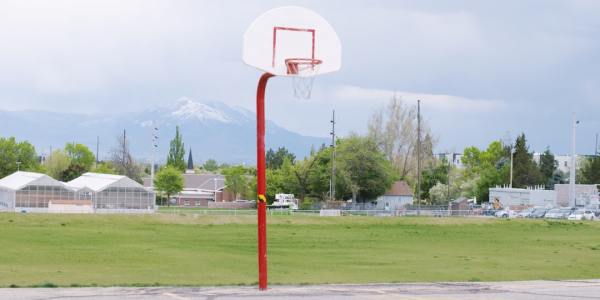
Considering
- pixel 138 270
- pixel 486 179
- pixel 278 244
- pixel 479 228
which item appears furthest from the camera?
pixel 486 179

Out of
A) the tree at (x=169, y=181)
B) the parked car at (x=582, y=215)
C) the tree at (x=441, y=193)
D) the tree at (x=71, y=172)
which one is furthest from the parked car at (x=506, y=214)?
the tree at (x=71, y=172)

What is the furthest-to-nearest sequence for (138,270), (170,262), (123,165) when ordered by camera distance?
(123,165) < (170,262) < (138,270)

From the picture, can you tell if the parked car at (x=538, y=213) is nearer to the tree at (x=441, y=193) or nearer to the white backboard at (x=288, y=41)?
the tree at (x=441, y=193)

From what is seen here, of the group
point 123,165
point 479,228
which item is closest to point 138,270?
point 479,228

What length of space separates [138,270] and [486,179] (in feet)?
342

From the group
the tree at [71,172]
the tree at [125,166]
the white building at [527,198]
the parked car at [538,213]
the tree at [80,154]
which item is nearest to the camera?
the parked car at [538,213]

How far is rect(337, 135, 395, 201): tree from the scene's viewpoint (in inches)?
4094

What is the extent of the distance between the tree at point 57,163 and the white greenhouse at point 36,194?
44709mm

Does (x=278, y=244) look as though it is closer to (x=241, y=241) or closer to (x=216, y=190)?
(x=241, y=241)

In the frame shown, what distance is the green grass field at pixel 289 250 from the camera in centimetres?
3036

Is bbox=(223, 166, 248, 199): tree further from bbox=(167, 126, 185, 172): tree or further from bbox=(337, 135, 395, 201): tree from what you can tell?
bbox=(337, 135, 395, 201): tree

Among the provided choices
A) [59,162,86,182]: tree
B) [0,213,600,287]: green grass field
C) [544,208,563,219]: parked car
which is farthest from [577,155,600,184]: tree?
[59,162,86,182]: tree

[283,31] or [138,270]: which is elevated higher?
[283,31]

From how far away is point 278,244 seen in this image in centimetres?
5116
